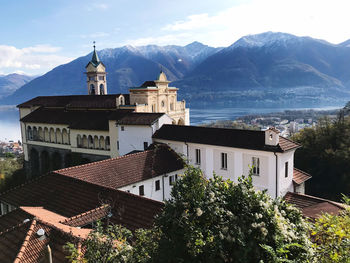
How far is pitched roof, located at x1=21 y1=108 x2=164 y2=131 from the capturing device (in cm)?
2852

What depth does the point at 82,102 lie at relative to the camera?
40281 millimetres

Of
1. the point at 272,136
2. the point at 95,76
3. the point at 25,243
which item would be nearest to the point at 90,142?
the point at 95,76

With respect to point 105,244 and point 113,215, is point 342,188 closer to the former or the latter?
point 113,215

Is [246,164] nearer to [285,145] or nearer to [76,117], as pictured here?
[285,145]

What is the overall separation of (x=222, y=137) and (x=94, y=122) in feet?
58.0

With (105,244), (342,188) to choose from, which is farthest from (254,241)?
(342,188)

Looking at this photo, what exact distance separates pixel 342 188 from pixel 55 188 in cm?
2797

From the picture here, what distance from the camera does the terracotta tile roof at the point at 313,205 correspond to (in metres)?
15.5

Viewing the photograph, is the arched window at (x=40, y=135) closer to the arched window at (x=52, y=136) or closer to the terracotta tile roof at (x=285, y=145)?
the arched window at (x=52, y=136)

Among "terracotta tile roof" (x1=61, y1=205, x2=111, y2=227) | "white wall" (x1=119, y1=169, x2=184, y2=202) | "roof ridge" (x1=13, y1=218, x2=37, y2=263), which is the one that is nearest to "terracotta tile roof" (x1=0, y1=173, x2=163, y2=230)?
"terracotta tile roof" (x1=61, y1=205, x2=111, y2=227)

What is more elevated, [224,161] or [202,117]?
[224,161]

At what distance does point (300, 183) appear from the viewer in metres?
20.7

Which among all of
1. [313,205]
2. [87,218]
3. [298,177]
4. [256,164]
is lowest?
[313,205]

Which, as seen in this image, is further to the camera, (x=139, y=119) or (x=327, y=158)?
(x=327, y=158)
